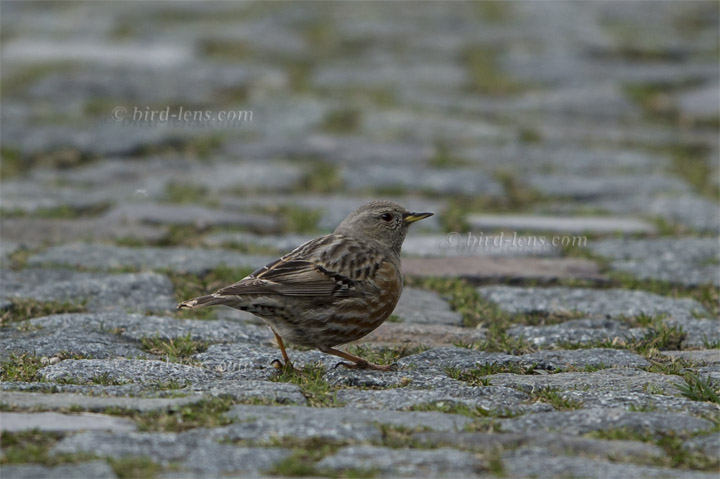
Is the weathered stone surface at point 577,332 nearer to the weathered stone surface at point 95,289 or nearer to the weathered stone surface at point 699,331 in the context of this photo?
the weathered stone surface at point 699,331

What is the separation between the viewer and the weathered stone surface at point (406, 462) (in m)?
3.36

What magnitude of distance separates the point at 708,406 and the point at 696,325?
167 centimetres

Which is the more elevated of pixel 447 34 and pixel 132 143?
pixel 447 34

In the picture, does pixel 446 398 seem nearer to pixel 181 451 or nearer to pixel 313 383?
pixel 313 383

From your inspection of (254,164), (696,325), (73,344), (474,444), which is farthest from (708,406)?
(254,164)

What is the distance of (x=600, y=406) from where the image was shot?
417 cm

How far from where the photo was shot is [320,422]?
382 centimetres

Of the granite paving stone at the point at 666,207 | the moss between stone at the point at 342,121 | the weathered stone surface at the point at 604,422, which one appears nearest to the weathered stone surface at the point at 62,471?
the weathered stone surface at the point at 604,422

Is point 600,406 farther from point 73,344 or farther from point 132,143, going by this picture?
point 132,143

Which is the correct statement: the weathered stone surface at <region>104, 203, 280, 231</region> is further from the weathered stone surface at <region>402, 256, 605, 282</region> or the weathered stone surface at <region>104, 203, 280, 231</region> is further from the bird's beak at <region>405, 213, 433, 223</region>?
the bird's beak at <region>405, 213, 433, 223</region>

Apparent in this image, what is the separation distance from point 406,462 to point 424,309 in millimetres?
2824

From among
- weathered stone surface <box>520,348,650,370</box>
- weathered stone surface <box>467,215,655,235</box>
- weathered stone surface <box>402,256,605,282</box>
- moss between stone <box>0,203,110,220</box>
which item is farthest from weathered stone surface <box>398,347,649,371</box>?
moss between stone <box>0,203,110,220</box>

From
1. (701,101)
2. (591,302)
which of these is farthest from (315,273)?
(701,101)

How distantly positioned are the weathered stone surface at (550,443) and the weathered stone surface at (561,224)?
410cm
